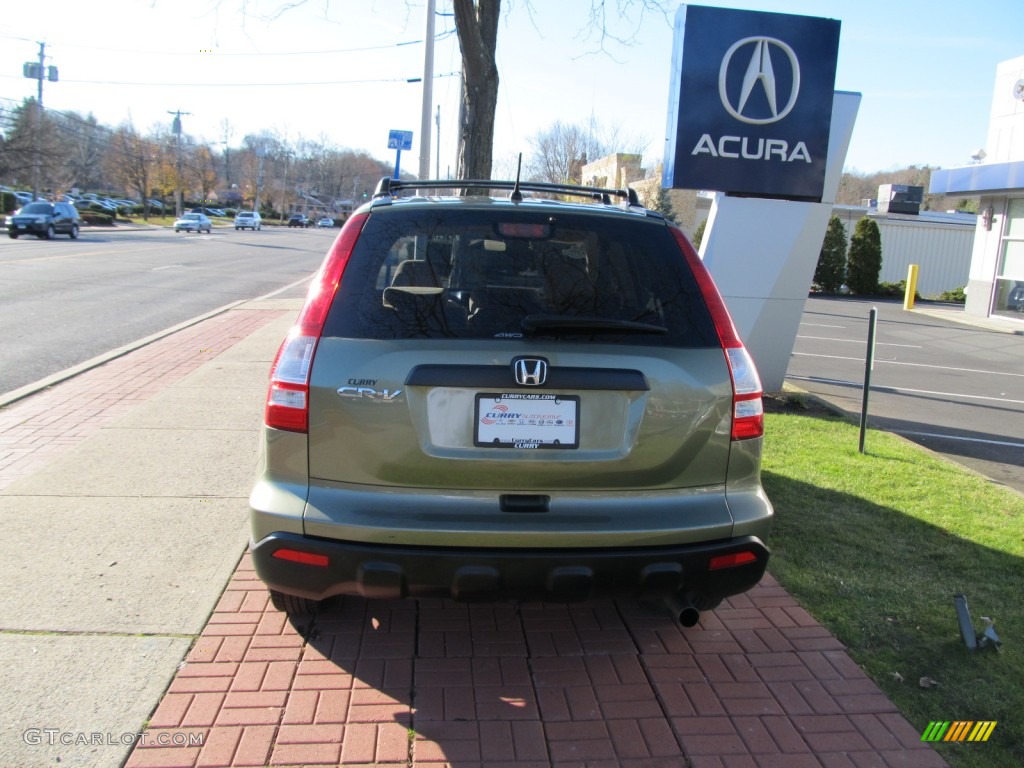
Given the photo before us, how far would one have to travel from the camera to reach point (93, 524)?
4.48 m

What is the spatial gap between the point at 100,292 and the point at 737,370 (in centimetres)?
1605

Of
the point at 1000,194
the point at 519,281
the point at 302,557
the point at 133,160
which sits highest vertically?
the point at 133,160

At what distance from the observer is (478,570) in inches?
109

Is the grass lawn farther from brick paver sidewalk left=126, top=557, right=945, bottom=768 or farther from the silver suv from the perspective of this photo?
the silver suv

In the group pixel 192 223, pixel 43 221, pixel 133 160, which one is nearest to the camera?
pixel 43 221

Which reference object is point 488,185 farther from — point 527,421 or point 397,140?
point 397,140

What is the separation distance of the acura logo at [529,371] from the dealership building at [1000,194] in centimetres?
2173

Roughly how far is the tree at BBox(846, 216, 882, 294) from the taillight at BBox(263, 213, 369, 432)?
30133mm

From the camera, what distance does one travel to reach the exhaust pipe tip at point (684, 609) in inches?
121

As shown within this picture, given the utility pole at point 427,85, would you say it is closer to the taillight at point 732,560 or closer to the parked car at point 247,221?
the taillight at point 732,560

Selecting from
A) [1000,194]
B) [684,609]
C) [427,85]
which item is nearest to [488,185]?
[684,609]

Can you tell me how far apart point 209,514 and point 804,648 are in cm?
321

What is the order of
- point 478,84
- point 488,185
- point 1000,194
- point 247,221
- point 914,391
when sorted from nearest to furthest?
point 488,185 → point 478,84 → point 914,391 → point 1000,194 → point 247,221

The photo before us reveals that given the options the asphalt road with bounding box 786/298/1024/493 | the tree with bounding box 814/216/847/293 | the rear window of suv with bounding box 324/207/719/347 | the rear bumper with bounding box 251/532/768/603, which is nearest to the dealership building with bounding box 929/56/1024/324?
the asphalt road with bounding box 786/298/1024/493
